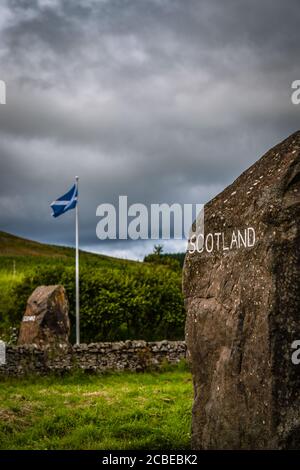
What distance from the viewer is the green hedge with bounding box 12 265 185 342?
28.2 metres

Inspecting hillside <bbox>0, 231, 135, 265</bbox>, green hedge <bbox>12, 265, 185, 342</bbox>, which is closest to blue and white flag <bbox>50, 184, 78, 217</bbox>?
green hedge <bbox>12, 265, 185, 342</bbox>

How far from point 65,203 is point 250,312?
63.8 ft

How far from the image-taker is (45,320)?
2377 centimetres

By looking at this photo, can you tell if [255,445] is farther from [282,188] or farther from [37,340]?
[37,340]

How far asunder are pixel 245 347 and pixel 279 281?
1.04 m

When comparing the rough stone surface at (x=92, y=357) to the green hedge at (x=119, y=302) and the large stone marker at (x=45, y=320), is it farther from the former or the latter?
the green hedge at (x=119, y=302)

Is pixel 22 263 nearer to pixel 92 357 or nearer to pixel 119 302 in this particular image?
pixel 119 302

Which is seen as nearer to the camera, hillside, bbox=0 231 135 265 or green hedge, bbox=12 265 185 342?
green hedge, bbox=12 265 185 342

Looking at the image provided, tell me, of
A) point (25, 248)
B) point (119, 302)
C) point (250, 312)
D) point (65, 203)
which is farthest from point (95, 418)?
point (25, 248)

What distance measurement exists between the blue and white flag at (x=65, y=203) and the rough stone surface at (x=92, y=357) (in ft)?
22.6


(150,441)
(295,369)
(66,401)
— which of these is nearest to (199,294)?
(295,369)

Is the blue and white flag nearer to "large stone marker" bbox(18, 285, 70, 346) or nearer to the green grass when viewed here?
"large stone marker" bbox(18, 285, 70, 346)

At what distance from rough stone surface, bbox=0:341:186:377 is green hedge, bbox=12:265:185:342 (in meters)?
5.03

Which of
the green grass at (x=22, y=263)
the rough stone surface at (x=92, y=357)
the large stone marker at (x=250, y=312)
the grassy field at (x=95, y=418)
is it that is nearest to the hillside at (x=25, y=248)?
the green grass at (x=22, y=263)
